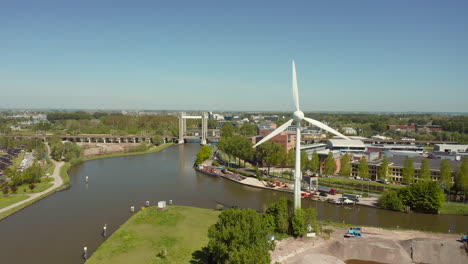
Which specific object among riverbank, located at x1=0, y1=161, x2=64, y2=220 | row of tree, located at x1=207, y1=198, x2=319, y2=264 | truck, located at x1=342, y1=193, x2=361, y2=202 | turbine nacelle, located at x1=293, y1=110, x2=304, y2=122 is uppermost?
turbine nacelle, located at x1=293, y1=110, x2=304, y2=122

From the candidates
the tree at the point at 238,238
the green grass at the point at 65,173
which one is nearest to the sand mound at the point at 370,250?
the tree at the point at 238,238

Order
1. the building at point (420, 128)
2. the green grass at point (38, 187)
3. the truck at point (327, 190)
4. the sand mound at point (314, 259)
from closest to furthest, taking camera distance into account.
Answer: the sand mound at point (314, 259) → the green grass at point (38, 187) → the truck at point (327, 190) → the building at point (420, 128)

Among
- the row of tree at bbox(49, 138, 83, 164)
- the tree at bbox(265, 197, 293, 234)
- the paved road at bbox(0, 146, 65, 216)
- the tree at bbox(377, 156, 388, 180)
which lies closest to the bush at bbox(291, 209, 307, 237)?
the tree at bbox(265, 197, 293, 234)

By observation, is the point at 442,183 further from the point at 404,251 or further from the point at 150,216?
the point at 150,216

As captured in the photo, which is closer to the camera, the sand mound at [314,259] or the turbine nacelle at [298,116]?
the sand mound at [314,259]

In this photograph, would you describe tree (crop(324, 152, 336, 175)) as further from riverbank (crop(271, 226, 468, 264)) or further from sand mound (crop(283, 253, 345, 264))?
sand mound (crop(283, 253, 345, 264))

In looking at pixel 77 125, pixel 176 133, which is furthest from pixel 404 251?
pixel 77 125

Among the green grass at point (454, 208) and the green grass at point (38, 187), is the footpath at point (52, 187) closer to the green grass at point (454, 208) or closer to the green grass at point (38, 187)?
the green grass at point (38, 187)
